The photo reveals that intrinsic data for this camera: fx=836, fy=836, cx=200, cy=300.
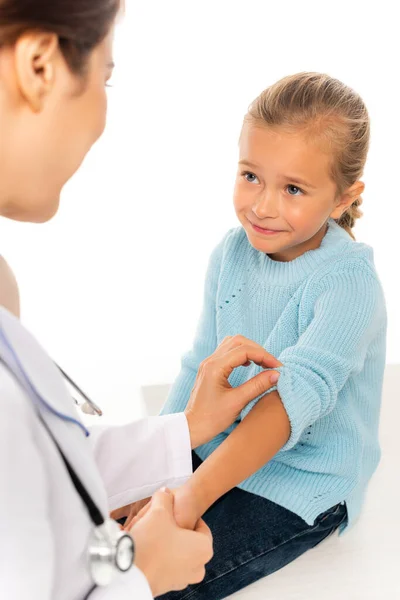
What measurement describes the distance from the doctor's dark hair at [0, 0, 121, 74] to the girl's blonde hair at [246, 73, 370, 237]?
595mm

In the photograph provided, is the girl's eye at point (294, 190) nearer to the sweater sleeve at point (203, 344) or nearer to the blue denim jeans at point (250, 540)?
the sweater sleeve at point (203, 344)

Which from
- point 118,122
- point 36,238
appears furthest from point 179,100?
point 36,238

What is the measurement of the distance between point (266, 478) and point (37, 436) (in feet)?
2.49

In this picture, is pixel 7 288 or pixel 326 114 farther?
pixel 326 114

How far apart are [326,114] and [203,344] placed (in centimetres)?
54

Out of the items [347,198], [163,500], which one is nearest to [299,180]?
[347,198]

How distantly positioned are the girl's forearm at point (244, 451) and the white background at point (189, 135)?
181 cm

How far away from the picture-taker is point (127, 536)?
0.86 metres

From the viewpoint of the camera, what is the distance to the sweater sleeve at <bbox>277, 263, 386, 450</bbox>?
1.32m

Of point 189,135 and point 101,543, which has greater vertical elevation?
point 189,135

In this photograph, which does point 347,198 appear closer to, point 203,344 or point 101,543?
point 203,344

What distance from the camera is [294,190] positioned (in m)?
1.41

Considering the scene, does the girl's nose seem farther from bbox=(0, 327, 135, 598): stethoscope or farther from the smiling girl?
bbox=(0, 327, 135, 598): stethoscope

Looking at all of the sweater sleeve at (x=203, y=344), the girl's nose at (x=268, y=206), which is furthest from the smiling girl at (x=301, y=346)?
the sweater sleeve at (x=203, y=344)
